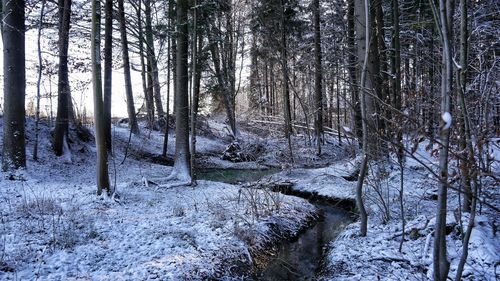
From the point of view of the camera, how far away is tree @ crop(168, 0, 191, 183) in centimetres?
1028

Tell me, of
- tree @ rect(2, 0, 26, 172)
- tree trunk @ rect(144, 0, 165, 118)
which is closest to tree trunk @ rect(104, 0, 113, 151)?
tree trunk @ rect(144, 0, 165, 118)

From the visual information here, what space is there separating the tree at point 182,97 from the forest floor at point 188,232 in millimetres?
951

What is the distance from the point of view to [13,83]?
29.0 feet

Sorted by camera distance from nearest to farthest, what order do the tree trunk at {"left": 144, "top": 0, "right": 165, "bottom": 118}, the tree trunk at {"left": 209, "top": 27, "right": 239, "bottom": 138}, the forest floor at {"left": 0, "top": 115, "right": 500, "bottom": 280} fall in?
the forest floor at {"left": 0, "top": 115, "right": 500, "bottom": 280} → the tree trunk at {"left": 144, "top": 0, "right": 165, "bottom": 118} → the tree trunk at {"left": 209, "top": 27, "right": 239, "bottom": 138}

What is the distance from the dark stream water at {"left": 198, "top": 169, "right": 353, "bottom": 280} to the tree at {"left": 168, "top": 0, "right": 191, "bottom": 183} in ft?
14.5

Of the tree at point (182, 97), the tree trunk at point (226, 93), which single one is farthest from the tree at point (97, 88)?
the tree trunk at point (226, 93)

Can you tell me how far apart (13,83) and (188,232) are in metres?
6.95

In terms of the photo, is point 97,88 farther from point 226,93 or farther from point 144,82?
point 226,93

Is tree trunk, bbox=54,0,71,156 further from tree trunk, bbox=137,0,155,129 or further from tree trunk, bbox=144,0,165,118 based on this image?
tree trunk, bbox=144,0,165,118

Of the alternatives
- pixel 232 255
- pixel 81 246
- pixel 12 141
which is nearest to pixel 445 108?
pixel 232 255

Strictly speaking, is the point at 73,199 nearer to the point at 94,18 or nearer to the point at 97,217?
the point at 97,217

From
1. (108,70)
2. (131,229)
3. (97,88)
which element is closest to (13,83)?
(97,88)

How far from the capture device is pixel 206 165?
587 inches

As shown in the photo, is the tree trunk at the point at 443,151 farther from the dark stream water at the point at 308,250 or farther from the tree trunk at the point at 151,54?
the tree trunk at the point at 151,54
